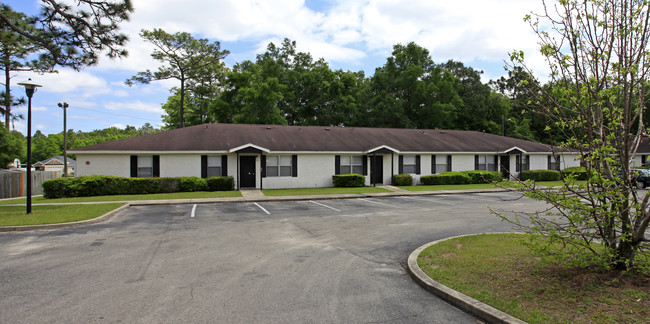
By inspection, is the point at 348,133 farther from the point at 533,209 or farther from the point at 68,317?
the point at 68,317

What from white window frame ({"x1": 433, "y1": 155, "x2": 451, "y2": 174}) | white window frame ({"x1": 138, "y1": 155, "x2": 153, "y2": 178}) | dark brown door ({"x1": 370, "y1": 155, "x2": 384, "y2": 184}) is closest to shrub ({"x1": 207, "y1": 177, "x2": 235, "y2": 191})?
white window frame ({"x1": 138, "y1": 155, "x2": 153, "y2": 178})

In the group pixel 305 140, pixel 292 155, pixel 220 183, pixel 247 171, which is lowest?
pixel 220 183

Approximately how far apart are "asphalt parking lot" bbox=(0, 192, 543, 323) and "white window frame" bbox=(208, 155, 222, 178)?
11328mm

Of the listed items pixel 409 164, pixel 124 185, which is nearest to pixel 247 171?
pixel 124 185

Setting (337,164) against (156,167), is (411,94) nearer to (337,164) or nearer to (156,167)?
(337,164)

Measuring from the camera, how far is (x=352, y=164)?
26891 millimetres

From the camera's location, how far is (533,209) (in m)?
14.8

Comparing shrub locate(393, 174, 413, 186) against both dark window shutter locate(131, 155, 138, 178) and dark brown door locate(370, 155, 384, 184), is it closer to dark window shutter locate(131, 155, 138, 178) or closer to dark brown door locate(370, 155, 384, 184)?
dark brown door locate(370, 155, 384, 184)

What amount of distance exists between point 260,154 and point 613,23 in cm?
2088

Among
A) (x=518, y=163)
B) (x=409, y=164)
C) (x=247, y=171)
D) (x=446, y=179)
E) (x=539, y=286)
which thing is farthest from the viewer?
(x=518, y=163)

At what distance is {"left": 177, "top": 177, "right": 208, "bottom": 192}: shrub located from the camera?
22.1m

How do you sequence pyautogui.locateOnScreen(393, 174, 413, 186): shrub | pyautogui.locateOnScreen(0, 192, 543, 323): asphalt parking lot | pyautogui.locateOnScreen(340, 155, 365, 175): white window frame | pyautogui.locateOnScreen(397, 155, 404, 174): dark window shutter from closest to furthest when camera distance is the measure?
pyautogui.locateOnScreen(0, 192, 543, 323): asphalt parking lot, pyautogui.locateOnScreen(393, 174, 413, 186): shrub, pyautogui.locateOnScreen(340, 155, 365, 175): white window frame, pyautogui.locateOnScreen(397, 155, 404, 174): dark window shutter

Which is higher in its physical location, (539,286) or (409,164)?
(409,164)

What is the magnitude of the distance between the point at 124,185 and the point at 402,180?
692 inches
